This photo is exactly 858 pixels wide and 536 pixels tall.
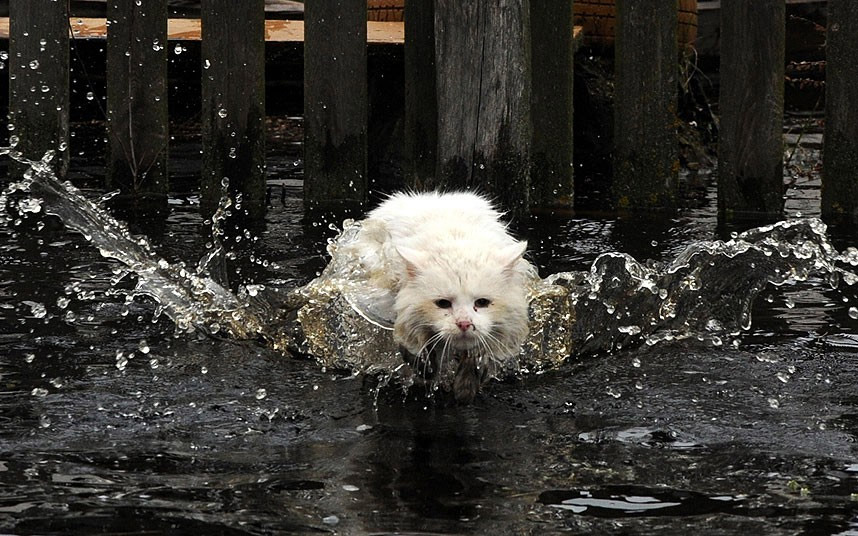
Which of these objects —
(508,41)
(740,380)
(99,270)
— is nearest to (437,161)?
(508,41)

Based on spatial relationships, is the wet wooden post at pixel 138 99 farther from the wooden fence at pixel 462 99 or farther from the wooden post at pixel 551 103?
the wooden post at pixel 551 103

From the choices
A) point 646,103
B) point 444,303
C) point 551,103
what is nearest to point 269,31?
point 551,103

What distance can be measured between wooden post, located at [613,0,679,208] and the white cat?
104 inches

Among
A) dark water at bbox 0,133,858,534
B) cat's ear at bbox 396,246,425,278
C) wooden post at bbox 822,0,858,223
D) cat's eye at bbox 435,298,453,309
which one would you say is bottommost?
dark water at bbox 0,133,858,534

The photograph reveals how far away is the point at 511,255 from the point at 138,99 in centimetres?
391

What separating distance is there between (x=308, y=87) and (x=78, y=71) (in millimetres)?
3199

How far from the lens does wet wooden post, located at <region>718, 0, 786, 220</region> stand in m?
8.05

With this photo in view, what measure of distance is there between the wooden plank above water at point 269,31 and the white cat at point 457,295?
431 cm

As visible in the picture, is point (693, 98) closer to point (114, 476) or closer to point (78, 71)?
point (78, 71)

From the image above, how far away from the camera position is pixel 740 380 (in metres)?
5.83

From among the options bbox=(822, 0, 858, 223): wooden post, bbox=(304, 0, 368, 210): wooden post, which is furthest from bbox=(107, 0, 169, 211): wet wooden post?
bbox=(822, 0, 858, 223): wooden post

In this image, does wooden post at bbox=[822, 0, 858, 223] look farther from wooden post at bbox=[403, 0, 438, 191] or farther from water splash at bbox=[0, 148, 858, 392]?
wooden post at bbox=[403, 0, 438, 191]

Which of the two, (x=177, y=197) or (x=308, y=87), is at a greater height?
(x=308, y=87)

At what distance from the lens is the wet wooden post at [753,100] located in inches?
317
